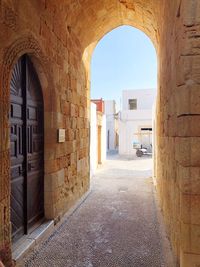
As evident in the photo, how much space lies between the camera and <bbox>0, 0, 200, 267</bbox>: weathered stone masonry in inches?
72.6

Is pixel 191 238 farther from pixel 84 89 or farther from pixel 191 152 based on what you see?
pixel 84 89

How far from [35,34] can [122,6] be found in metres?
2.53

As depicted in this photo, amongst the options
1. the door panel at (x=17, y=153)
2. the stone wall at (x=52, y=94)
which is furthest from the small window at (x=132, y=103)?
the door panel at (x=17, y=153)

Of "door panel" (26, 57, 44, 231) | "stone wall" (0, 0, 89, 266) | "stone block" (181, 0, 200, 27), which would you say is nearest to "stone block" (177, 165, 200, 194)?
"stone block" (181, 0, 200, 27)

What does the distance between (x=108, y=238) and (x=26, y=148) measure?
1.55 meters

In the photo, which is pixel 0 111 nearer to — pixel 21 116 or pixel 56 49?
pixel 21 116

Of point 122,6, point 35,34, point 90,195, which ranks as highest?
point 122,6

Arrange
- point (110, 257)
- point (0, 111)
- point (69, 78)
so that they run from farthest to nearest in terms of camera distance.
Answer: point (69, 78) < point (110, 257) < point (0, 111)

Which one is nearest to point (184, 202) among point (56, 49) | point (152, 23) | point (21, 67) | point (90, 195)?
point (21, 67)

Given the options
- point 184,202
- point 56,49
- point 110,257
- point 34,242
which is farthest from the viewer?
point 56,49

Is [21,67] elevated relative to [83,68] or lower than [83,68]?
lower

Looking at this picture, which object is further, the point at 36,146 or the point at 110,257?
the point at 36,146

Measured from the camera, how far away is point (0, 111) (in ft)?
7.07

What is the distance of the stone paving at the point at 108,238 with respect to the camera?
8.11 feet
